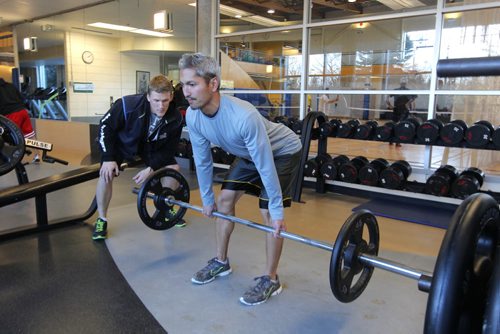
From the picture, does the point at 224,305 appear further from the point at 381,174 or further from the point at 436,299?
the point at 381,174

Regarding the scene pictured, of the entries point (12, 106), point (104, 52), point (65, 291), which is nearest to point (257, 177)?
point (65, 291)

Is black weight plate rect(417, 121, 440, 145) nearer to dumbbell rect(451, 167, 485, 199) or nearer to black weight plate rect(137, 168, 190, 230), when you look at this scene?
dumbbell rect(451, 167, 485, 199)

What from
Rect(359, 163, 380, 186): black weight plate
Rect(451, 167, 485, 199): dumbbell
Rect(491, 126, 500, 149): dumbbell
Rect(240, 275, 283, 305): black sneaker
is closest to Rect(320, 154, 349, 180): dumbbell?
Rect(359, 163, 380, 186): black weight plate

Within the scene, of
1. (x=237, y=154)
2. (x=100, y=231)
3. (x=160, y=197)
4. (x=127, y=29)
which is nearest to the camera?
(x=237, y=154)

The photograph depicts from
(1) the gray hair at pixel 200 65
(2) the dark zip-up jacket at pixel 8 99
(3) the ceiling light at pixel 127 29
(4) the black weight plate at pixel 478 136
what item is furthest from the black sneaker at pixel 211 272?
(3) the ceiling light at pixel 127 29

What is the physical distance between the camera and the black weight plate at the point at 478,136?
308cm

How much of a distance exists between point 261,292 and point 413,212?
205 centimetres

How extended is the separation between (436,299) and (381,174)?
9.47 ft

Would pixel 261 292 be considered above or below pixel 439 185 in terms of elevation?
below

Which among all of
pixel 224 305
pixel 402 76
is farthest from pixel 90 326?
pixel 402 76

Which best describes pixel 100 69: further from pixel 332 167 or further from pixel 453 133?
pixel 453 133

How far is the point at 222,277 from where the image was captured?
2.12 m

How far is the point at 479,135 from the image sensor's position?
3.11m

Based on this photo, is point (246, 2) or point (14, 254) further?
point (246, 2)
